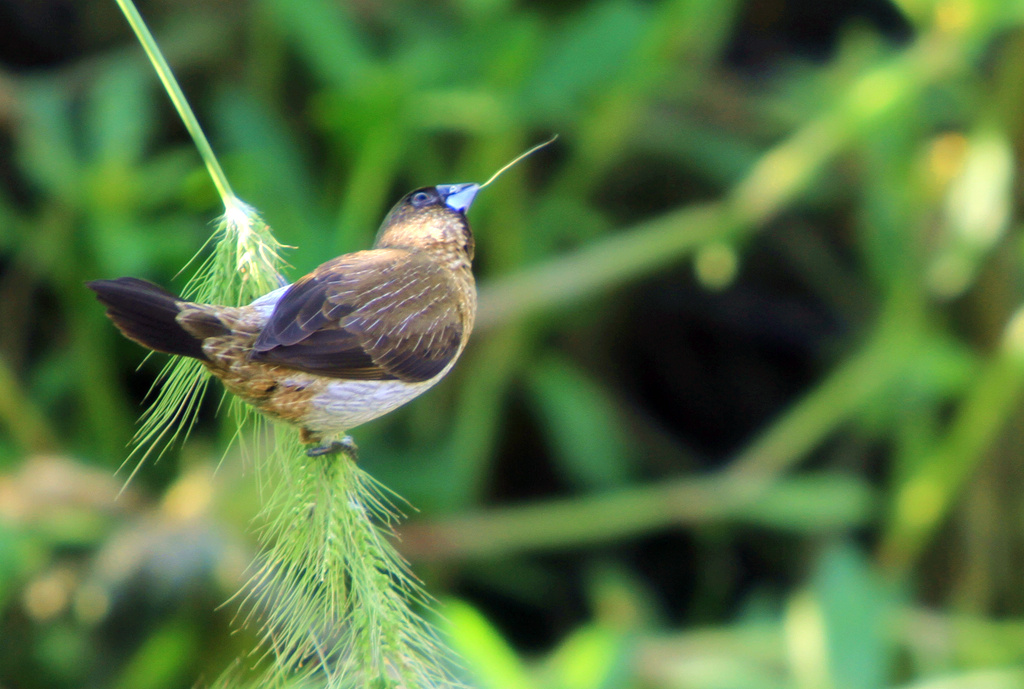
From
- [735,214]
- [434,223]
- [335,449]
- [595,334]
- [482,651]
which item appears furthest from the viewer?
[595,334]

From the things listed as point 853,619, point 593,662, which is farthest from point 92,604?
point 853,619

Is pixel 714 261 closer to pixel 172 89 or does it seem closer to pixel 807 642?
pixel 807 642

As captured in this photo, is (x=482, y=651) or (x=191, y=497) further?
(x=191, y=497)

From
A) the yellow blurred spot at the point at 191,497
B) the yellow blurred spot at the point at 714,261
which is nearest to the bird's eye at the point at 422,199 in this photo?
the yellow blurred spot at the point at 191,497

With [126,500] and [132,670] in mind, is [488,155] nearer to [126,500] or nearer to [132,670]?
[126,500]

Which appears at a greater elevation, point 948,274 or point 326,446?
point 948,274

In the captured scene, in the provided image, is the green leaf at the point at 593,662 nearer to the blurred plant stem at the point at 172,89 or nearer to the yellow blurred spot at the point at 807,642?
the yellow blurred spot at the point at 807,642

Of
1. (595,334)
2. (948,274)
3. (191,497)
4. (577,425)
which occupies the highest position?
(595,334)
